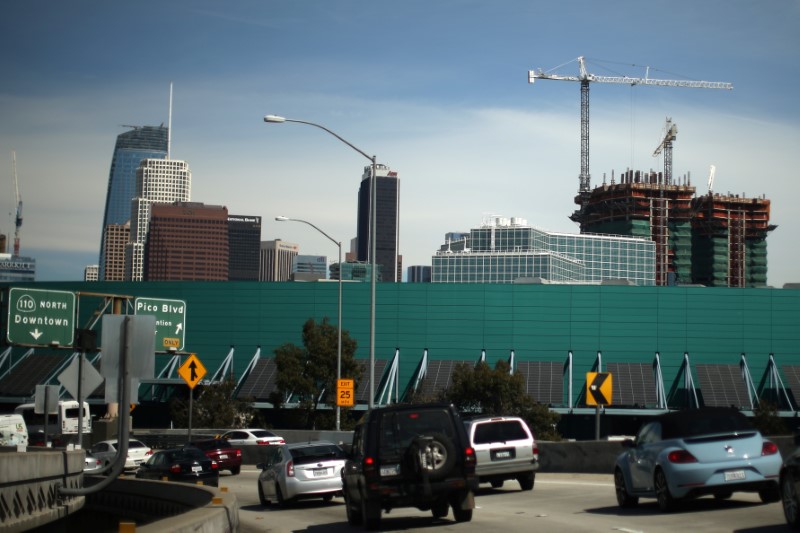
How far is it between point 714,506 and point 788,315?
254ft

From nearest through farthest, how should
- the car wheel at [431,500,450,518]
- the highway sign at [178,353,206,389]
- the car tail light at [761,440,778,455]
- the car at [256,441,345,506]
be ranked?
the car tail light at [761,440,778,455] → the car wheel at [431,500,450,518] → the car at [256,441,345,506] → the highway sign at [178,353,206,389]

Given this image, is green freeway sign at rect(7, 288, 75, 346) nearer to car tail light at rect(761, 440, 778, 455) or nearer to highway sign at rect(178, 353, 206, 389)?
highway sign at rect(178, 353, 206, 389)

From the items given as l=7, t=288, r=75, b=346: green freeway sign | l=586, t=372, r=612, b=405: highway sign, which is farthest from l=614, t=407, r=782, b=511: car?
l=7, t=288, r=75, b=346: green freeway sign

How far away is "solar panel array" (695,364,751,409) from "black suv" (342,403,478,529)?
70.2m

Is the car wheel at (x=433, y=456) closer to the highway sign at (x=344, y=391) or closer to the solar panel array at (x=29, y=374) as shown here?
the highway sign at (x=344, y=391)

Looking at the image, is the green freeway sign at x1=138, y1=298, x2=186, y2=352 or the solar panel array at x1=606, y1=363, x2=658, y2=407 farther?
the solar panel array at x1=606, y1=363, x2=658, y2=407

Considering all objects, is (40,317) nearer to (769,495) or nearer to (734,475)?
(769,495)

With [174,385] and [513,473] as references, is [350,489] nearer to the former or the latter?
[513,473]

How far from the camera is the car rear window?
2550 centimetres

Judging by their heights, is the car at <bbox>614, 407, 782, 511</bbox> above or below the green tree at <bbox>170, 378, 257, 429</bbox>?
above

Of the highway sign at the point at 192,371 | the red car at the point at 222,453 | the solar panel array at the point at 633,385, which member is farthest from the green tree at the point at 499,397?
the red car at the point at 222,453

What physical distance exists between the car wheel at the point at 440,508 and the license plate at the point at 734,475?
454 cm

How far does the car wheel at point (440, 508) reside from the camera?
1856cm

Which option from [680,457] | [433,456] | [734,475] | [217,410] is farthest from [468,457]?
[217,410]
